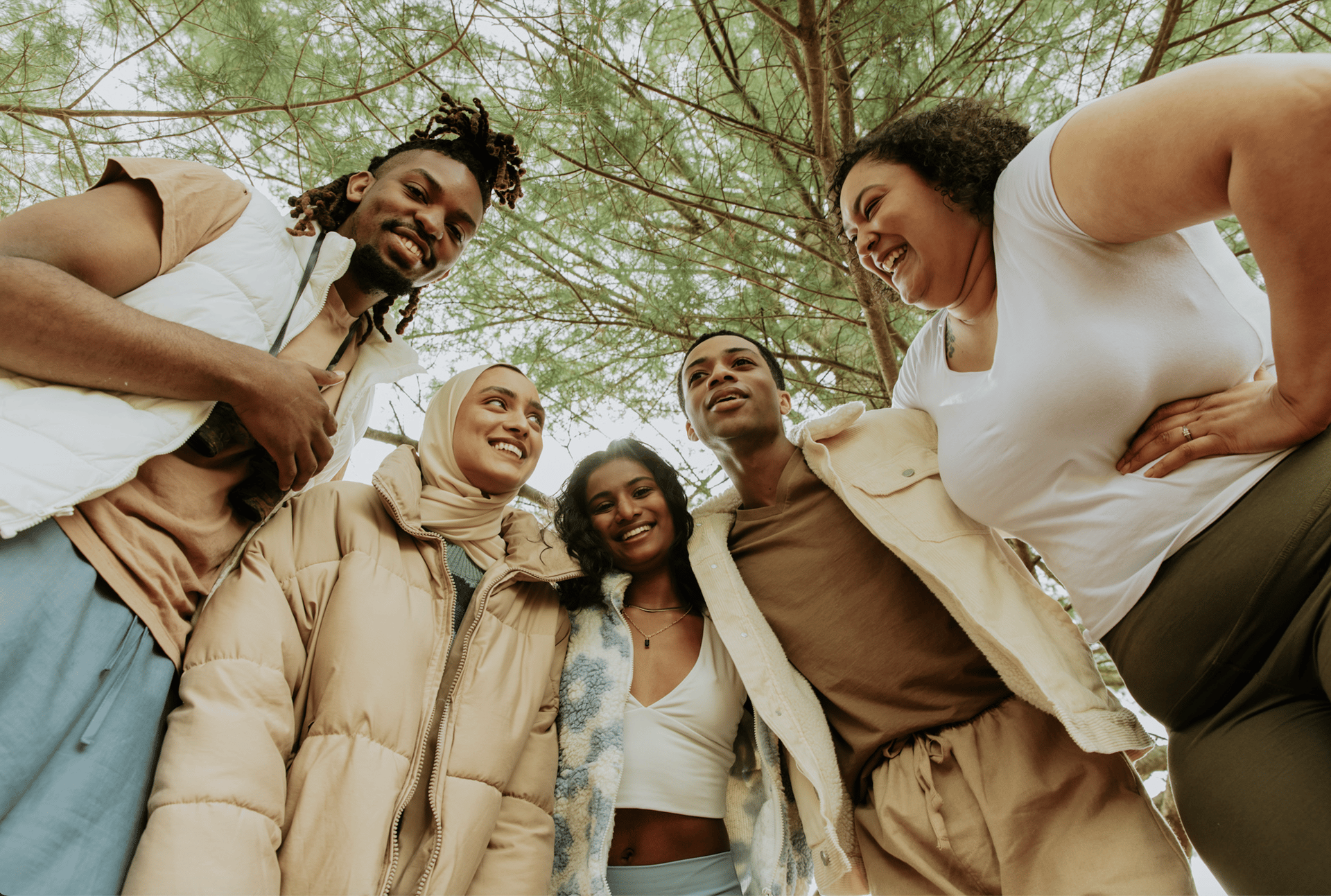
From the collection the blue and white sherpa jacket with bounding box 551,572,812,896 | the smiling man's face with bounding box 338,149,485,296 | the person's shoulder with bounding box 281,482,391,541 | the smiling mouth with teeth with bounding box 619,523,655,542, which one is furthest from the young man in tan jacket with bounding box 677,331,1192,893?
the smiling man's face with bounding box 338,149,485,296

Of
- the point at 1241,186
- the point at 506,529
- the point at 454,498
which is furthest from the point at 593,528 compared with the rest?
the point at 1241,186

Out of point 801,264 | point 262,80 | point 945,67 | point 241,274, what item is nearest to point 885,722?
point 241,274

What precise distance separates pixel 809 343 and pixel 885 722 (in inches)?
87.0

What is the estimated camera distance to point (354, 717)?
50.6 inches

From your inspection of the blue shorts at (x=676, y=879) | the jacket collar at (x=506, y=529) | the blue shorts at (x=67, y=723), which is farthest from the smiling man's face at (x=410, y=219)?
the blue shorts at (x=676, y=879)

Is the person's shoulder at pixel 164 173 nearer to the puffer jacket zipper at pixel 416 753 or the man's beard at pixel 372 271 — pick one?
the man's beard at pixel 372 271

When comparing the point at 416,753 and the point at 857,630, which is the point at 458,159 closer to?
the point at 416,753

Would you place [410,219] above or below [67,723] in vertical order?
above

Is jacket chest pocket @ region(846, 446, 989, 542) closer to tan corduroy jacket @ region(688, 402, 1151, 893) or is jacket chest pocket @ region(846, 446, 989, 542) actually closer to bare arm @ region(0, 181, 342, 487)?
tan corduroy jacket @ region(688, 402, 1151, 893)

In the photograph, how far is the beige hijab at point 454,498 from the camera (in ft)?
6.02

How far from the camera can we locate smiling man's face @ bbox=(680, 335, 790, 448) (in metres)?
2.22

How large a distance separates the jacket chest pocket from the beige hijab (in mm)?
1013

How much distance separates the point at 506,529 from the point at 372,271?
31.4 inches

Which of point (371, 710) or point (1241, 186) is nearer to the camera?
point (1241, 186)
